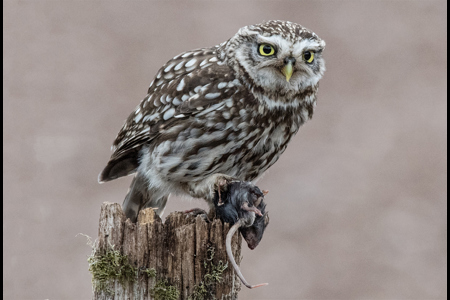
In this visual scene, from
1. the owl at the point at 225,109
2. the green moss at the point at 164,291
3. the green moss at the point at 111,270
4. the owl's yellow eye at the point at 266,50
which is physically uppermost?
the owl's yellow eye at the point at 266,50

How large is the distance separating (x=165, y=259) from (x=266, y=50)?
1209 mm

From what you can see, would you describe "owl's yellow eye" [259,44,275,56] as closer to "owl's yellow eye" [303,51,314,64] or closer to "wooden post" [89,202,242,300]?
"owl's yellow eye" [303,51,314,64]

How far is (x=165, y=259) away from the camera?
9.71ft

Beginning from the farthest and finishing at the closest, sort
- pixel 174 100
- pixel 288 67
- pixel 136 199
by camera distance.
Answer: pixel 136 199, pixel 174 100, pixel 288 67

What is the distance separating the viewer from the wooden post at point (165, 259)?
2951mm

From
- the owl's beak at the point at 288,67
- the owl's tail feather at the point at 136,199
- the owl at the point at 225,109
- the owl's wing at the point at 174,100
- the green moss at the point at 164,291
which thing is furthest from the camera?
the owl's tail feather at the point at 136,199

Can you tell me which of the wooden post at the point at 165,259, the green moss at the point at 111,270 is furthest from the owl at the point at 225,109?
the green moss at the point at 111,270

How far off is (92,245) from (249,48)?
1.30 metres

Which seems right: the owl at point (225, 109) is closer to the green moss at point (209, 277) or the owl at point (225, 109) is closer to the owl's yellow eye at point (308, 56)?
the owl's yellow eye at point (308, 56)

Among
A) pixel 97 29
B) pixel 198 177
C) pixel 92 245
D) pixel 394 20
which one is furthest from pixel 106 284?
pixel 394 20

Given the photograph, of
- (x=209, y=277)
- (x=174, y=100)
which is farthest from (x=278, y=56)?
(x=209, y=277)

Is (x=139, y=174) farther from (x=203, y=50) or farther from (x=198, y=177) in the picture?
(x=203, y=50)

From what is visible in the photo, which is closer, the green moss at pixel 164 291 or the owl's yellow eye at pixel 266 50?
the green moss at pixel 164 291

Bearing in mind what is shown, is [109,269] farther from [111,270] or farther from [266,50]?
[266,50]
